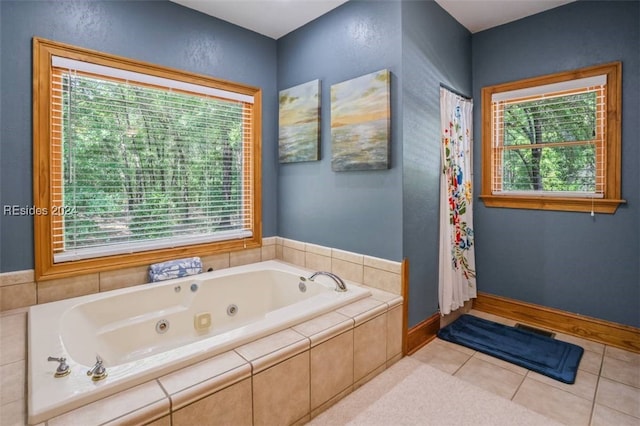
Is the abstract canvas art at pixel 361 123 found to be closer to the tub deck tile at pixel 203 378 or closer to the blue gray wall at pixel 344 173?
the blue gray wall at pixel 344 173

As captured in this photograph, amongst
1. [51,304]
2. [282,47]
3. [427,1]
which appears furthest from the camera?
[282,47]

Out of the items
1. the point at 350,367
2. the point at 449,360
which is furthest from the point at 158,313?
the point at 449,360

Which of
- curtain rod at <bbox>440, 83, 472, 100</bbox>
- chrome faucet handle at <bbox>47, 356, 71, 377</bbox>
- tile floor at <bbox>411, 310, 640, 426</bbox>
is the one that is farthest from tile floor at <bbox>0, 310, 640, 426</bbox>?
curtain rod at <bbox>440, 83, 472, 100</bbox>

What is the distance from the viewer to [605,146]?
2482mm

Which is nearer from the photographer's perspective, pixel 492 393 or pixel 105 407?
pixel 105 407

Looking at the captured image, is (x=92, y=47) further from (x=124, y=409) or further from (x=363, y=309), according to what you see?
(x=363, y=309)

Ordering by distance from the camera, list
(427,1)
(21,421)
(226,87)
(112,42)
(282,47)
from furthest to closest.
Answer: (282,47) → (226,87) → (427,1) → (112,42) → (21,421)

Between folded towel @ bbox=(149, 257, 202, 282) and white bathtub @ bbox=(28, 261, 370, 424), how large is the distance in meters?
0.07

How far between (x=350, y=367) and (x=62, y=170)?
7.00 ft

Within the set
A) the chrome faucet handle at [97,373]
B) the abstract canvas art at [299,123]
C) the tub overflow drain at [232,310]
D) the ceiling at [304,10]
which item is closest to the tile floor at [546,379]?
the chrome faucet handle at [97,373]

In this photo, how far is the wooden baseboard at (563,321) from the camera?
7.94ft

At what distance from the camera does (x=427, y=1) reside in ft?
7.98

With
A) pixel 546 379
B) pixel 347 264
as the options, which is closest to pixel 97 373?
pixel 347 264

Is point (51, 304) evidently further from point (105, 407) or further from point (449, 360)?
point (449, 360)
